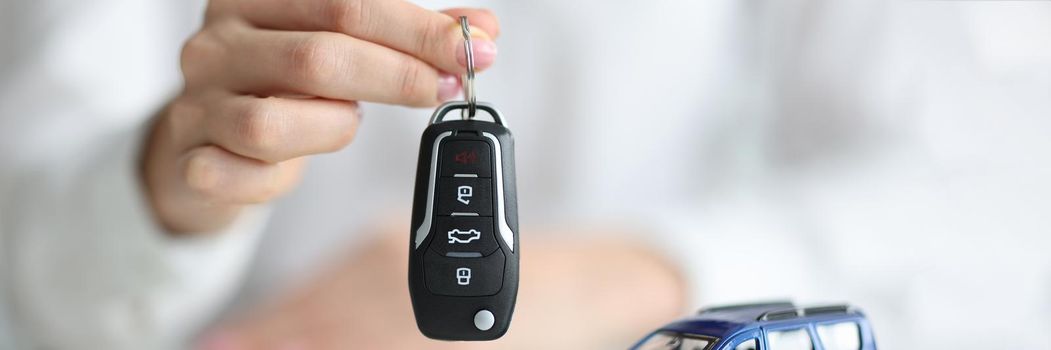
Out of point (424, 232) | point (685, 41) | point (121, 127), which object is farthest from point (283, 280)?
point (424, 232)

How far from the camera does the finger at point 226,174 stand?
0.85 metres

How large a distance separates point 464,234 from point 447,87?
0.26 metres

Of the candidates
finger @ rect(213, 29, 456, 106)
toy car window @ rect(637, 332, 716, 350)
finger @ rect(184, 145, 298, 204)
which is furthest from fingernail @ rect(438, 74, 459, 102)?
toy car window @ rect(637, 332, 716, 350)

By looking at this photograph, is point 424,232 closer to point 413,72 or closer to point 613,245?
point 413,72

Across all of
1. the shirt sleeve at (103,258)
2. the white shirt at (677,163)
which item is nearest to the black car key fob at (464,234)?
the white shirt at (677,163)

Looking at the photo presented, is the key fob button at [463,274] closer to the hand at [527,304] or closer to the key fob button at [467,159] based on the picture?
the key fob button at [467,159]

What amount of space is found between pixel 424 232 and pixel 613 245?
66 cm

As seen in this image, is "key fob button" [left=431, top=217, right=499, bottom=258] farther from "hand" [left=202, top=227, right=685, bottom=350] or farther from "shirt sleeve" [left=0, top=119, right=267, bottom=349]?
"shirt sleeve" [left=0, top=119, right=267, bottom=349]

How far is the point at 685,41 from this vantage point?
1.40 meters

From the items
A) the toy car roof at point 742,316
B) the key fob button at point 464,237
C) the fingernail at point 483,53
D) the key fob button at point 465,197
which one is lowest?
the toy car roof at point 742,316

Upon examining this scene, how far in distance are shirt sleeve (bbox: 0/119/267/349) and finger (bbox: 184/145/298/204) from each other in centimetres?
32

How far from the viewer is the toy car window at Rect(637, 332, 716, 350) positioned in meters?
0.59

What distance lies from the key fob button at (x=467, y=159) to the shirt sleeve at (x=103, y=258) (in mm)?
664

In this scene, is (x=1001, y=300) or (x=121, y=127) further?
(x=121, y=127)
